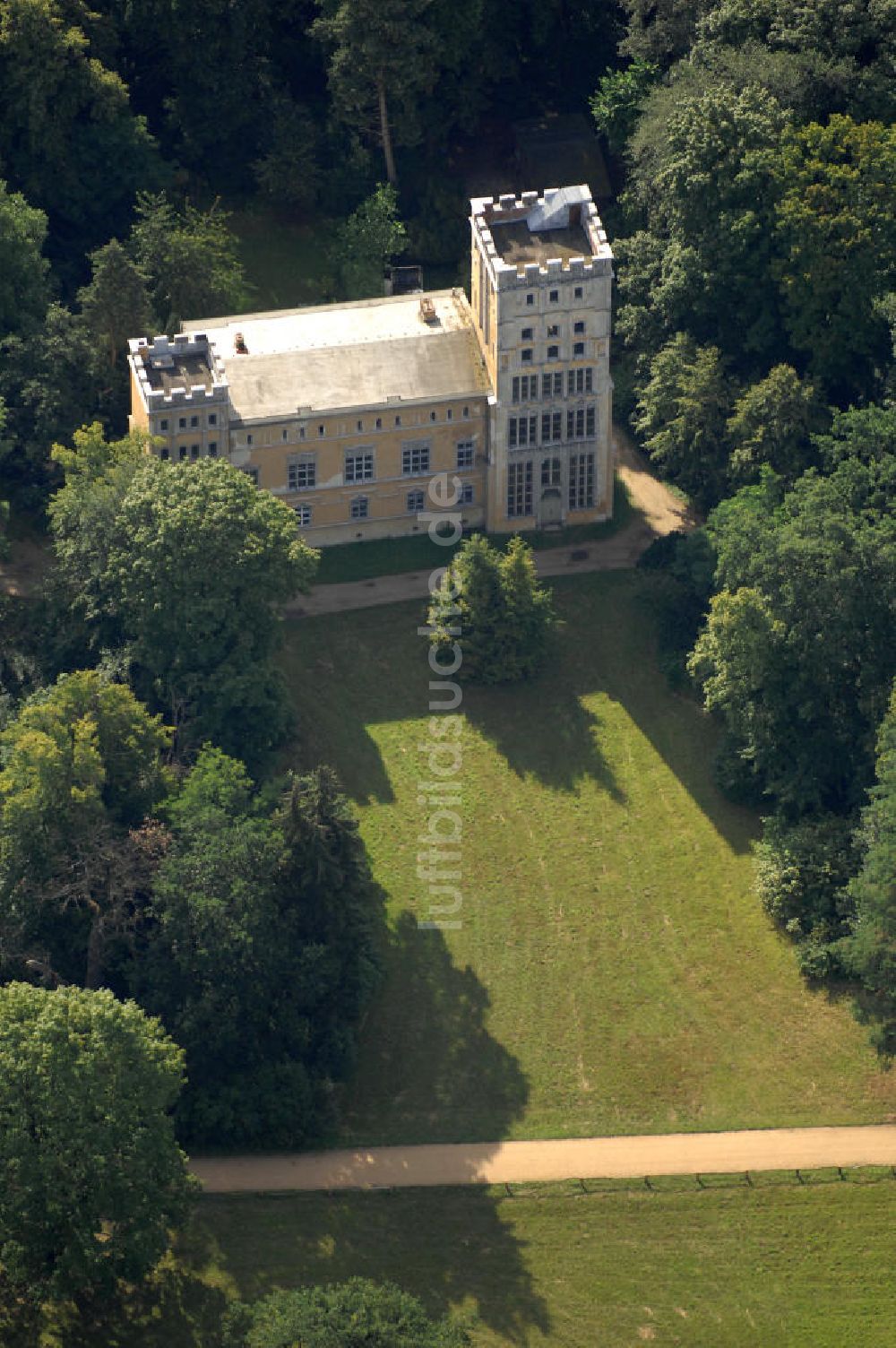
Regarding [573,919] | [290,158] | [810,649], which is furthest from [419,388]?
[573,919]

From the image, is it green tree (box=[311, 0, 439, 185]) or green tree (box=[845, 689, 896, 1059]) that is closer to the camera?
green tree (box=[845, 689, 896, 1059])

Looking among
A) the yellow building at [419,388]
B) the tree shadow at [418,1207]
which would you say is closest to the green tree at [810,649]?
the yellow building at [419,388]

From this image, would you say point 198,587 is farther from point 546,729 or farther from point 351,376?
point 546,729

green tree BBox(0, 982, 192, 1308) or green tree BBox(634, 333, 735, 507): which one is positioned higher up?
green tree BBox(634, 333, 735, 507)

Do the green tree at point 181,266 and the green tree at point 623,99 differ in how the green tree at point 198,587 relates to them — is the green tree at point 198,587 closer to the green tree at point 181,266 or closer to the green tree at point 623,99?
the green tree at point 181,266

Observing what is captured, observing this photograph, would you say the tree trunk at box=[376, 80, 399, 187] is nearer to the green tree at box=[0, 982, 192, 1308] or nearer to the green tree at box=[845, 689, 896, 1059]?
the green tree at box=[845, 689, 896, 1059]

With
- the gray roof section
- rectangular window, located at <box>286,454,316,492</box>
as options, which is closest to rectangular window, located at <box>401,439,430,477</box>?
the gray roof section
